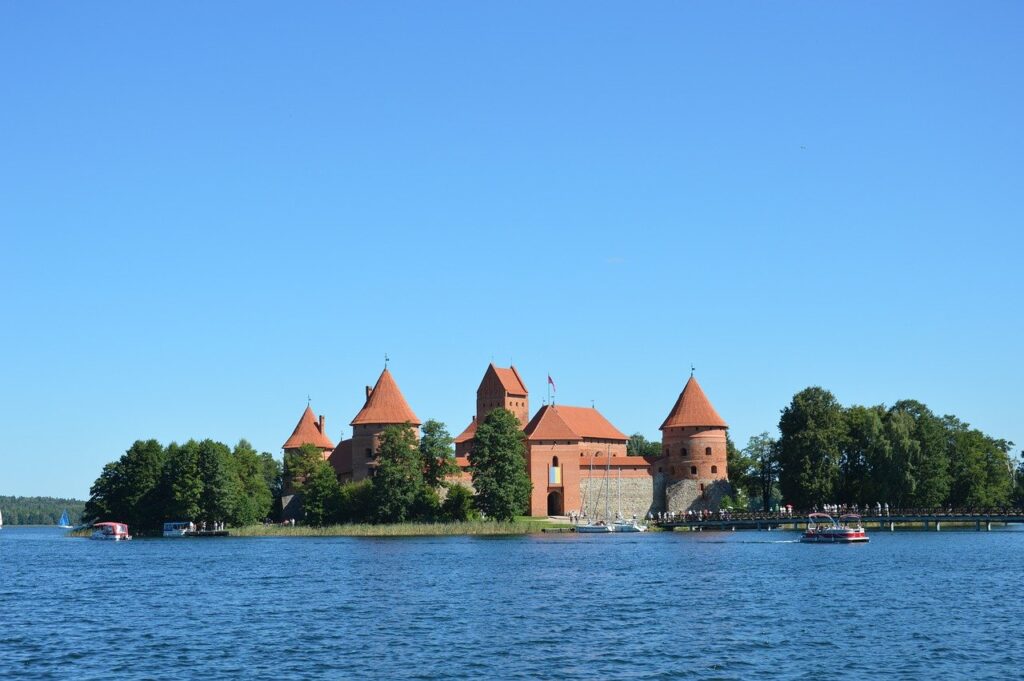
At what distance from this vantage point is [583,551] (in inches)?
2212

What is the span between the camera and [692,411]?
281 feet

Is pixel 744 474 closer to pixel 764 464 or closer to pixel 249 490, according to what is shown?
pixel 764 464

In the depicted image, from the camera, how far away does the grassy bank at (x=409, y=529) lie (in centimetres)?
7006

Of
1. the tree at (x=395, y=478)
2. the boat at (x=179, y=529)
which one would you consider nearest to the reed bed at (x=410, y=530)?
the tree at (x=395, y=478)

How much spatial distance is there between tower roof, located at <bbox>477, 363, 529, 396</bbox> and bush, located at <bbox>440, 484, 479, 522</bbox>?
20.9 metres

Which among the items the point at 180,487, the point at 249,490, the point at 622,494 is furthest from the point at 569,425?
the point at 180,487

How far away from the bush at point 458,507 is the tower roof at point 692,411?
19163 mm

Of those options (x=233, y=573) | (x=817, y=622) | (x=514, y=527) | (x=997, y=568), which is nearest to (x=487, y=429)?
(x=514, y=527)

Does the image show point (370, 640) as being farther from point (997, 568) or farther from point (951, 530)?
point (951, 530)

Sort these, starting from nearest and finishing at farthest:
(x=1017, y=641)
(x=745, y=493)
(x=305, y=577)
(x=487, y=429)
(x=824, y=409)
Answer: (x=1017, y=641), (x=305, y=577), (x=487, y=429), (x=824, y=409), (x=745, y=493)

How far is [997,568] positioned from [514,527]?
33.4 m

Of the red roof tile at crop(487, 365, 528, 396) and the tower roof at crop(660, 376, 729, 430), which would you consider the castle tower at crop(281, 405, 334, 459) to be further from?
the tower roof at crop(660, 376, 729, 430)

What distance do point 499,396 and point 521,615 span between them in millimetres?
62528

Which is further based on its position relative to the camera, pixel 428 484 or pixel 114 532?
pixel 114 532
